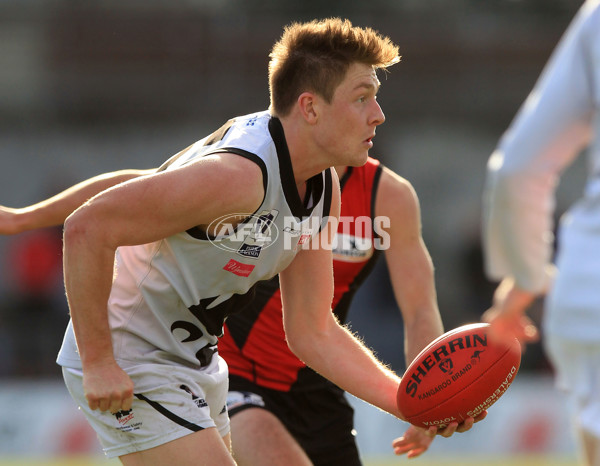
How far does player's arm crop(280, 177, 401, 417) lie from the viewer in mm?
4027

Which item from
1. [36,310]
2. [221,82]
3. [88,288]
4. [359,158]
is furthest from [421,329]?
[221,82]

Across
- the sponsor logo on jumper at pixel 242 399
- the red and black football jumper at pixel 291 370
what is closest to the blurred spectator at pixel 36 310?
the red and black football jumper at pixel 291 370

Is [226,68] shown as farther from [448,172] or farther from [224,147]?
[224,147]

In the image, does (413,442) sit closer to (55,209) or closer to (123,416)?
(123,416)

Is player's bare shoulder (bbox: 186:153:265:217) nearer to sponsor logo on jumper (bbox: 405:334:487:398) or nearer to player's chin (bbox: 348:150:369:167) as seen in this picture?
player's chin (bbox: 348:150:369:167)

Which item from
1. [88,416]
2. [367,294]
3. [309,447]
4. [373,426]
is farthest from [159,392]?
[367,294]

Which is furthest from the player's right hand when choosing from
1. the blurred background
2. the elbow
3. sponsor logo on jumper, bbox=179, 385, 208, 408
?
the blurred background

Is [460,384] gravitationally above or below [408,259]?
below

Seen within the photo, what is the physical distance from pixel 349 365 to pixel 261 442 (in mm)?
769

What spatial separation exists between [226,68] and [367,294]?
5.56 meters

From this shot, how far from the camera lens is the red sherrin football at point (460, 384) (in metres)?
3.91

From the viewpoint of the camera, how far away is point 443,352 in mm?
4039

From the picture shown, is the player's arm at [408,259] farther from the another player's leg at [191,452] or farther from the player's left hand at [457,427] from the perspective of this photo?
the another player's leg at [191,452]

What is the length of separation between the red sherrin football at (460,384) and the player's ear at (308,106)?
107 centimetres
